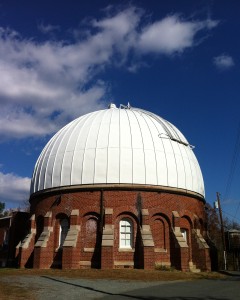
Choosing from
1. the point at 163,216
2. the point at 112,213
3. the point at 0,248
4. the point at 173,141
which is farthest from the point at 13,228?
the point at 173,141

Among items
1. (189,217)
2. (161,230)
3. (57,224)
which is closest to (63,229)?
(57,224)

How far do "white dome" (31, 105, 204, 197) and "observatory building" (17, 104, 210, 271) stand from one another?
74mm

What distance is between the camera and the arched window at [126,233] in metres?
24.1

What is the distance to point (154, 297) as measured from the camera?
1174cm

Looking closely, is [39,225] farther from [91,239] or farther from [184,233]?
[184,233]

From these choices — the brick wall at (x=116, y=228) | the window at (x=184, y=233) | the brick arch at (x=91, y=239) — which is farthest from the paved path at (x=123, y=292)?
the window at (x=184, y=233)

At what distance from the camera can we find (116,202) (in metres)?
24.8

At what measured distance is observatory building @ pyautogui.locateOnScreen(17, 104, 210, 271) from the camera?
23.8 m

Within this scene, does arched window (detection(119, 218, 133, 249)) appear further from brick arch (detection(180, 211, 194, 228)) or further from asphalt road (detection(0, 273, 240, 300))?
asphalt road (detection(0, 273, 240, 300))

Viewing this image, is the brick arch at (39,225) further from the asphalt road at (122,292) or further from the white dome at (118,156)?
the asphalt road at (122,292)

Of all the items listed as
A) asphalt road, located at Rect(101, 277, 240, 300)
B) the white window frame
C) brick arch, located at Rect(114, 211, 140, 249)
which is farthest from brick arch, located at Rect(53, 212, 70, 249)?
asphalt road, located at Rect(101, 277, 240, 300)

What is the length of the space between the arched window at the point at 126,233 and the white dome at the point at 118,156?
112 inches

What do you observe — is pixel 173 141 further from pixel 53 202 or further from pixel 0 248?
pixel 0 248

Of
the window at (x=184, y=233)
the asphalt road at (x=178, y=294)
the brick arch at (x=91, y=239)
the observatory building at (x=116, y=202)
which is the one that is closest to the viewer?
the asphalt road at (x=178, y=294)
